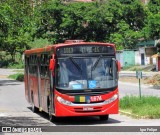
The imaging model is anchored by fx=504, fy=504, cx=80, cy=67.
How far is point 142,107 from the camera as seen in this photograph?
20.1m

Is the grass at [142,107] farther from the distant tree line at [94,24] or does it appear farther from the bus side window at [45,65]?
the distant tree line at [94,24]

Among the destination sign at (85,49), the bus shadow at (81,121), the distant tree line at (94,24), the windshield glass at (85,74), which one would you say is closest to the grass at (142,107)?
the bus shadow at (81,121)

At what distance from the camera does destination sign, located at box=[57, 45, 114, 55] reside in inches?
693

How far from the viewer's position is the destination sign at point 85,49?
57.8 feet

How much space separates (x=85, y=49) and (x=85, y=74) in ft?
3.21

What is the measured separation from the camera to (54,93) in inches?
686

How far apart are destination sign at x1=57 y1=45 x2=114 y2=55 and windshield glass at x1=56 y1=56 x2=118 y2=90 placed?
253 mm

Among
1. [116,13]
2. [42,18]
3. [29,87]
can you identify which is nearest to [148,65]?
[116,13]

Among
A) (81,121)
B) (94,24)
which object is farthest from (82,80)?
(94,24)

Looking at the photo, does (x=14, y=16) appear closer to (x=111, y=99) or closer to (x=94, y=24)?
(x=111, y=99)

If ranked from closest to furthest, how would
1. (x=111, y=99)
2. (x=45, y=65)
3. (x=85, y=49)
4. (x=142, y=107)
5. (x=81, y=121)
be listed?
(x=111, y=99)
(x=85, y=49)
(x=81, y=121)
(x=45, y=65)
(x=142, y=107)

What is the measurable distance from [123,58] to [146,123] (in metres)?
63.6

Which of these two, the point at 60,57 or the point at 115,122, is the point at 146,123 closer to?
the point at 115,122

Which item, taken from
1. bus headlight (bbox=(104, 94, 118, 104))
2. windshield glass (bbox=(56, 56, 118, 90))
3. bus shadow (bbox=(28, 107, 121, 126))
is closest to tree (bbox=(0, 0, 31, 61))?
windshield glass (bbox=(56, 56, 118, 90))
